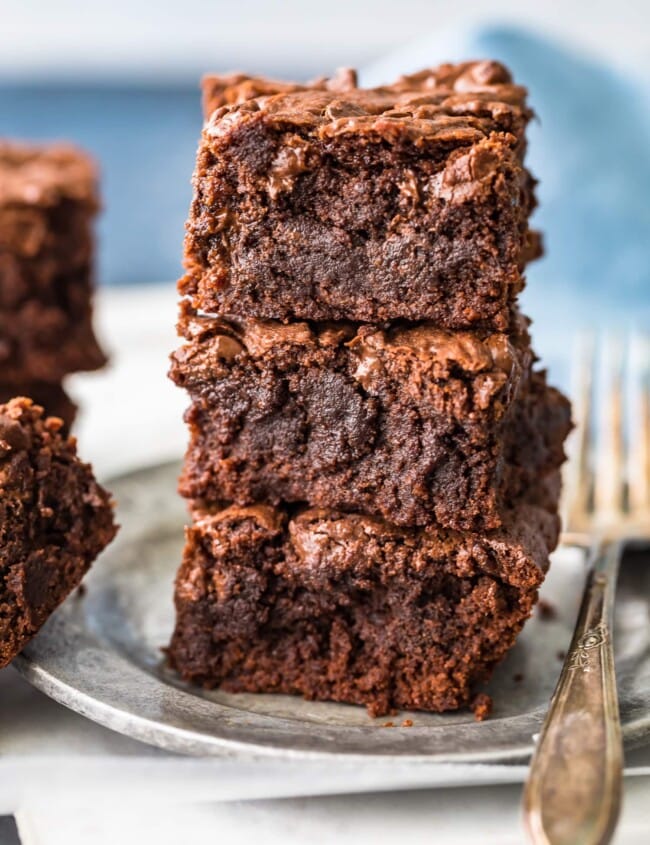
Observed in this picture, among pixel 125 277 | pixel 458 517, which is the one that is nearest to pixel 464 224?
pixel 458 517

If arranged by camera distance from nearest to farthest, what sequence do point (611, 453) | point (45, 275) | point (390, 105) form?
point (390, 105), point (611, 453), point (45, 275)

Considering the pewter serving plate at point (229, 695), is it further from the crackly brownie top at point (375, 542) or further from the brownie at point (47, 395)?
the brownie at point (47, 395)

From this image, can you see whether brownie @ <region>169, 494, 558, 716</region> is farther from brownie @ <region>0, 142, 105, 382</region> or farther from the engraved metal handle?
brownie @ <region>0, 142, 105, 382</region>

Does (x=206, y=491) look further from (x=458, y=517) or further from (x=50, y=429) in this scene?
(x=458, y=517)

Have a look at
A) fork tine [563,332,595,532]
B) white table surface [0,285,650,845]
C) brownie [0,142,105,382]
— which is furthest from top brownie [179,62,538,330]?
brownie [0,142,105,382]

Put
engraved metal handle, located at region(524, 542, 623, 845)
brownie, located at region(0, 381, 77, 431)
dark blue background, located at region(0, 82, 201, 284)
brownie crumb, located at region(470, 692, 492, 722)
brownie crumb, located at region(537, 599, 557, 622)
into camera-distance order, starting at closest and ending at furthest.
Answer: engraved metal handle, located at region(524, 542, 623, 845), brownie crumb, located at region(470, 692, 492, 722), brownie crumb, located at region(537, 599, 557, 622), brownie, located at region(0, 381, 77, 431), dark blue background, located at region(0, 82, 201, 284)

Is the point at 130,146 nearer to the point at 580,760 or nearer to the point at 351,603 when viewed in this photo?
the point at 351,603

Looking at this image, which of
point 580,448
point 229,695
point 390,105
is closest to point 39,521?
point 229,695

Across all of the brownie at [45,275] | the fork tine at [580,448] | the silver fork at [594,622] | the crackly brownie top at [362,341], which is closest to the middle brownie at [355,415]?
the crackly brownie top at [362,341]
